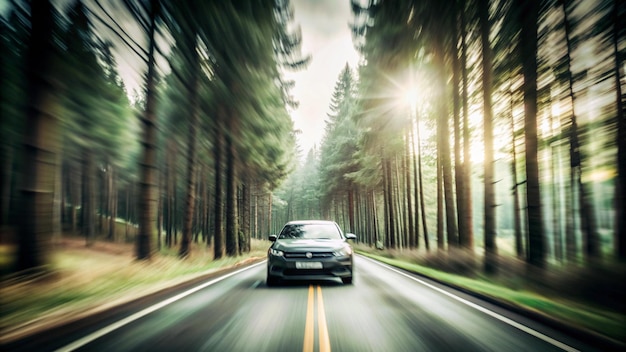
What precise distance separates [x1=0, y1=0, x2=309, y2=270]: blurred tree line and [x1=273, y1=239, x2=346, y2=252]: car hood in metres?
4.26

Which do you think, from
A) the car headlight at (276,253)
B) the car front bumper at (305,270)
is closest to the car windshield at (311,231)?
the car headlight at (276,253)

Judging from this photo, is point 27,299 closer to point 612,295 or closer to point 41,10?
point 41,10

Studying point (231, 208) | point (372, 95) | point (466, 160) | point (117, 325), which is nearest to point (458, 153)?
point (466, 160)

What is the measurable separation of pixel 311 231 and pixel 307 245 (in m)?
1.25

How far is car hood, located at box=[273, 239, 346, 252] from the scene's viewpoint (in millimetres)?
7809

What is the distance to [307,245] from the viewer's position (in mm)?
8008

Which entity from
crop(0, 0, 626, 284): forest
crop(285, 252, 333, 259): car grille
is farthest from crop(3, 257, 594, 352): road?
crop(0, 0, 626, 284): forest

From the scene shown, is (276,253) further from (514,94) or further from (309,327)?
(514,94)

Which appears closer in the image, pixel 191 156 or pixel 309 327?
pixel 309 327

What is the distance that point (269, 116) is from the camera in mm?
17594

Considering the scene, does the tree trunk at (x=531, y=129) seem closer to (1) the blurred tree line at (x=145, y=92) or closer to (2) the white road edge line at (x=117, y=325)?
(2) the white road edge line at (x=117, y=325)

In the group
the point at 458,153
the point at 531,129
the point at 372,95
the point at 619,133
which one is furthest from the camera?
the point at 372,95

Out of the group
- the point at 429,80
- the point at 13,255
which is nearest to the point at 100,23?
the point at 13,255

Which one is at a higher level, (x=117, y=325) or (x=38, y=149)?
(x=38, y=149)
